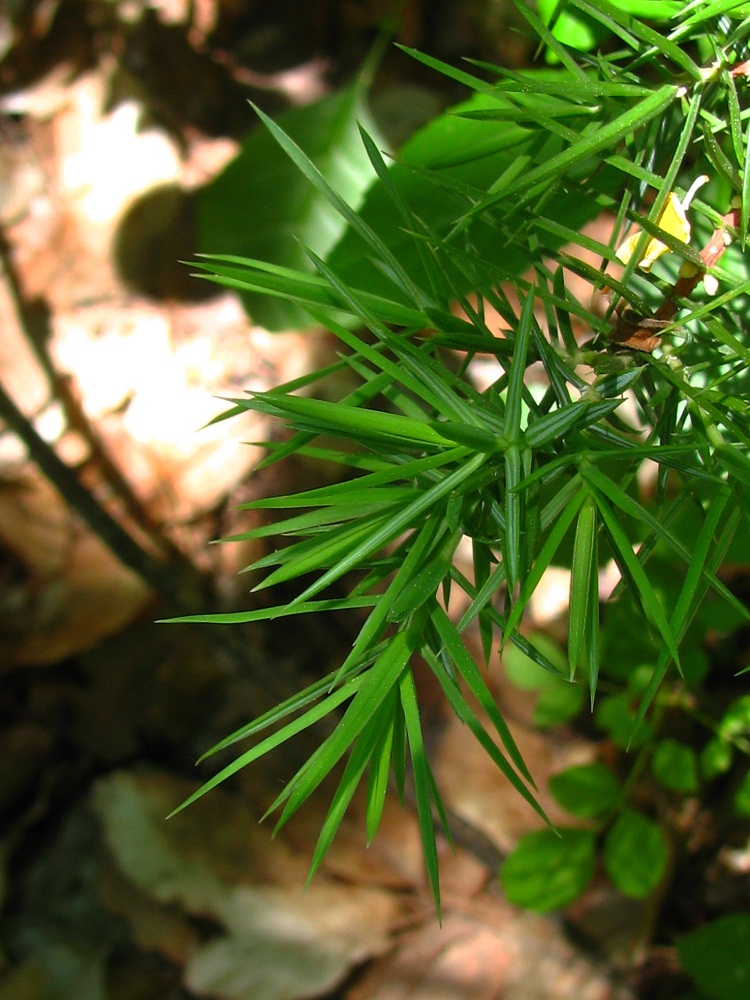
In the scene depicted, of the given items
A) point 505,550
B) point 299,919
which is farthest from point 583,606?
point 299,919

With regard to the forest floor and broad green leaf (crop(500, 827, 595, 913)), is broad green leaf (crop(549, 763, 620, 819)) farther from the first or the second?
the forest floor

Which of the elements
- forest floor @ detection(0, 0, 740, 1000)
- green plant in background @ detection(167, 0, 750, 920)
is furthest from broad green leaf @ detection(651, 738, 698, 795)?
green plant in background @ detection(167, 0, 750, 920)

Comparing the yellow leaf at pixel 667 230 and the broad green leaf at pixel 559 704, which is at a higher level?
the yellow leaf at pixel 667 230

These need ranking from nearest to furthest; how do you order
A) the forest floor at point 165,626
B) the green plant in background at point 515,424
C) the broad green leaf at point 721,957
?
the green plant in background at point 515,424 → the broad green leaf at point 721,957 → the forest floor at point 165,626

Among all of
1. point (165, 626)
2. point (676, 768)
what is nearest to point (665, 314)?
point (676, 768)

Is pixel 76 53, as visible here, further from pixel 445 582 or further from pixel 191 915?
pixel 445 582

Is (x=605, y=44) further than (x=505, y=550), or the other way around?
(x=605, y=44)

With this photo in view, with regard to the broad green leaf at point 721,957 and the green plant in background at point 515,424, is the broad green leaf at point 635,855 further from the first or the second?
the green plant in background at point 515,424

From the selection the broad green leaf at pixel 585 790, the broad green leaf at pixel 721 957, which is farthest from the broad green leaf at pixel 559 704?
the broad green leaf at pixel 721 957
